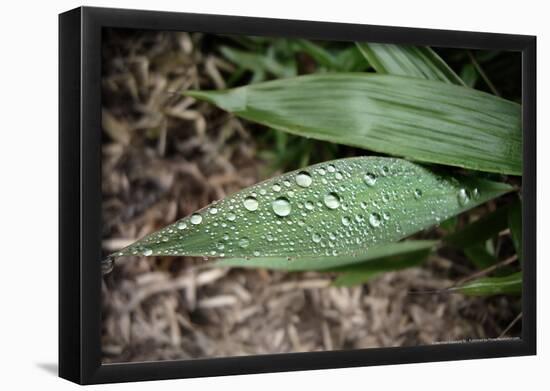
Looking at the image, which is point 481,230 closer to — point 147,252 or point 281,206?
point 281,206

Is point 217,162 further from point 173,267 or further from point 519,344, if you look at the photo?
point 519,344

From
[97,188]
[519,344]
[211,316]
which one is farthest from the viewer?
[519,344]

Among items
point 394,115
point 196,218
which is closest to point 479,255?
point 394,115

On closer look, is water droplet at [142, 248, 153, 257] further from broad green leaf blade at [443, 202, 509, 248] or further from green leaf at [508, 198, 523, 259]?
green leaf at [508, 198, 523, 259]

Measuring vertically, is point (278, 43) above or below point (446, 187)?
above

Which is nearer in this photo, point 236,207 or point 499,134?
point 236,207

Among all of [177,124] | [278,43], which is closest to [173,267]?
[177,124]
